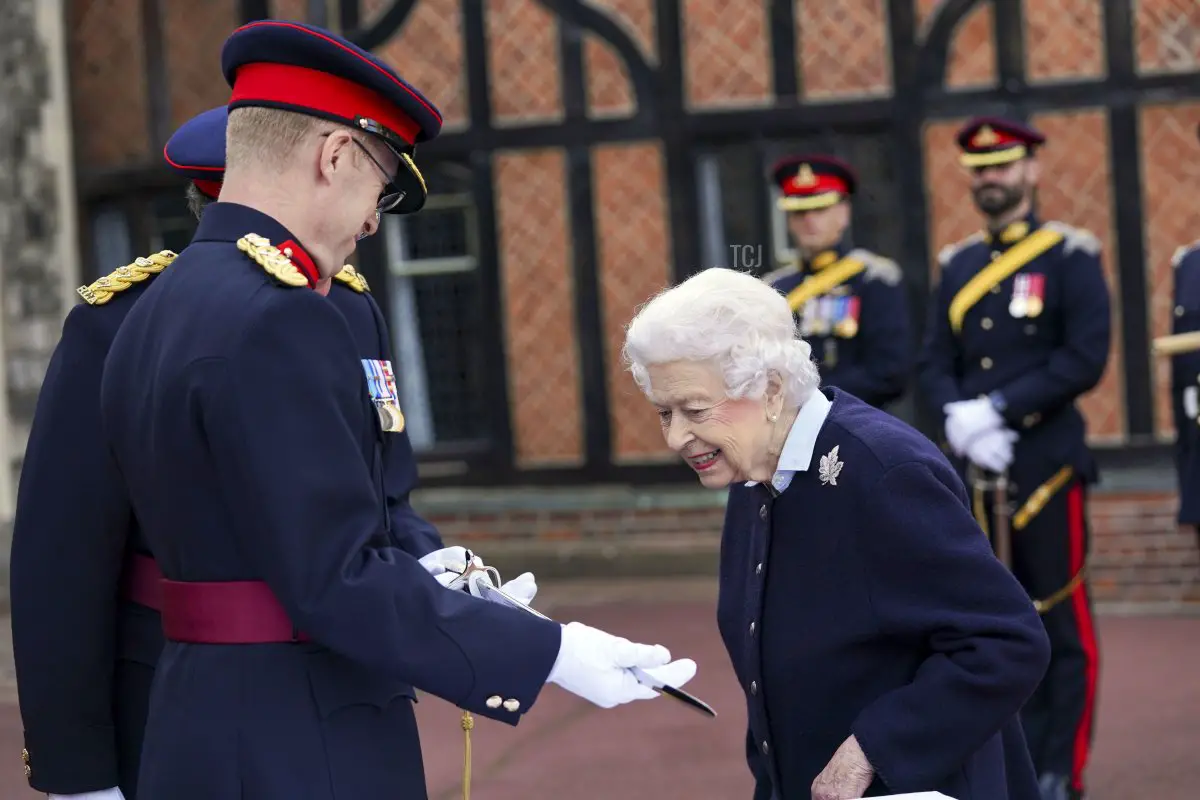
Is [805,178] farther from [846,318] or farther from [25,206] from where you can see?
[25,206]

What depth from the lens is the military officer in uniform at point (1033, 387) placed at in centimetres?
531

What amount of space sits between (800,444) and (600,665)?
519mm

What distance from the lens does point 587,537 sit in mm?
9609

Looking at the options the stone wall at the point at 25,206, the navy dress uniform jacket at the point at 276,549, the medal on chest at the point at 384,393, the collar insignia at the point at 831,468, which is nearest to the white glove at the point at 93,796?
the navy dress uniform jacket at the point at 276,549

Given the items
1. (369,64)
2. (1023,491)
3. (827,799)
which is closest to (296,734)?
(827,799)

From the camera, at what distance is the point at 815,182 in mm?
6562

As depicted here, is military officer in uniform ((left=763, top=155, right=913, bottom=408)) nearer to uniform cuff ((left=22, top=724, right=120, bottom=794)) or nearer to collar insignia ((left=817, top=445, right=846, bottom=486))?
collar insignia ((left=817, top=445, right=846, bottom=486))

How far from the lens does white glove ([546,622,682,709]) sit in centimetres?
257

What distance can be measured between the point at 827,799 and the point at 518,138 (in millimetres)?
7134

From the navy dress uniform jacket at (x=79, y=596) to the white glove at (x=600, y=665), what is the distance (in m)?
0.56

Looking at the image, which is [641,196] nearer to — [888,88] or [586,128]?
[586,128]

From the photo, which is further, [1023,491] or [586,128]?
[586,128]

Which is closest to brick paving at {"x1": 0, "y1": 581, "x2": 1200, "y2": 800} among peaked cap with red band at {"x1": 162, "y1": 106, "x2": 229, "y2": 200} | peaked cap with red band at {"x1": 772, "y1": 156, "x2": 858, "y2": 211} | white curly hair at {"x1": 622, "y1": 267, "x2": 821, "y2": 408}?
peaked cap with red band at {"x1": 772, "y1": 156, "x2": 858, "y2": 211}

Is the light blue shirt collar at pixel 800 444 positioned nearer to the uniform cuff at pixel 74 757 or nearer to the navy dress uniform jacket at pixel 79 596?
the navy dress uniform jacket at pixel 79 596
